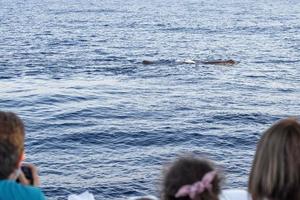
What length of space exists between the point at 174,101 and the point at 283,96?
232 inches

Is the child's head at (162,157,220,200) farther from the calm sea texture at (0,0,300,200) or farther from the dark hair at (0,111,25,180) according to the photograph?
the calm sea texture at (0,0,300,200)

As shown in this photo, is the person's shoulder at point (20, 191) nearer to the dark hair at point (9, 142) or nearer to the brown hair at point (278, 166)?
the dark hair at point (9, 142)

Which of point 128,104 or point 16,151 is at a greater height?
point 16,151

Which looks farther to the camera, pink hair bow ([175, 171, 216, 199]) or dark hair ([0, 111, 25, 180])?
dark hair ([0, 111, 25, 180])

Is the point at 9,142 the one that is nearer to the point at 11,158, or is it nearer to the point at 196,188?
the point at 11,158

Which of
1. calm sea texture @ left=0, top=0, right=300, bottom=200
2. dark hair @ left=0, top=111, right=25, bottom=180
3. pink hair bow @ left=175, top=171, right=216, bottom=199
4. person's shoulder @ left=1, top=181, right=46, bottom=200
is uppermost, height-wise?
dark hair @ left=0, top=111, right=25, bottom=180

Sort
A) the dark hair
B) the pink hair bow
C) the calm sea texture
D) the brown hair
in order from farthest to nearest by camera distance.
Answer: the calm sea texture < the dark hair < the brown hair < the pink hair bow

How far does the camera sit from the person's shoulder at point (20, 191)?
5.03 meters

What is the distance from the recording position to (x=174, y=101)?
110 ft

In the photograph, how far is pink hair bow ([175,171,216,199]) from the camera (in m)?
4.61

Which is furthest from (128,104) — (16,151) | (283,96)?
(16,151)

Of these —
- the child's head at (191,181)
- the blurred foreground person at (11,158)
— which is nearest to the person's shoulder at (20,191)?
the blurred foreground person at (11,158)

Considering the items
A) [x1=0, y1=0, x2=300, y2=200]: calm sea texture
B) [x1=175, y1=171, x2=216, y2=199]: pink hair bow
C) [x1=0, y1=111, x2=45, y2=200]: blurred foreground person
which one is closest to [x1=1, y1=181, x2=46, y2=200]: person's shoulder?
[x1=0, y1=111, x2=45, y2=200]: blurred foreground person

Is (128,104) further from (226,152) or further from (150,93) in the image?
(226,152)
